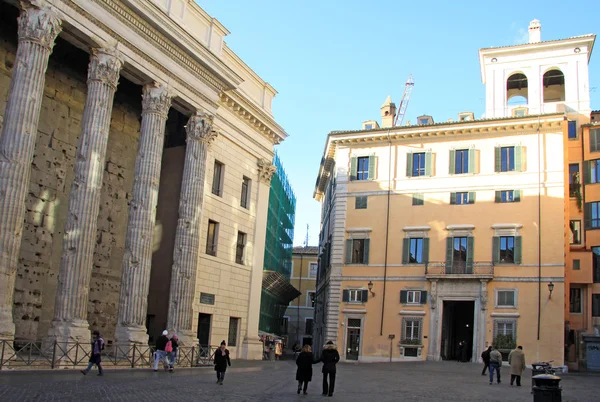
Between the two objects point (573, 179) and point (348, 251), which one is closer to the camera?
point (348, 251)

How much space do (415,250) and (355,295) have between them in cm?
487

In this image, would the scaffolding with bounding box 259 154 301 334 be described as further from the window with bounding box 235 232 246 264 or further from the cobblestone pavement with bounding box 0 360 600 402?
the cobblestone pavement with bounding box 0 360 600 402

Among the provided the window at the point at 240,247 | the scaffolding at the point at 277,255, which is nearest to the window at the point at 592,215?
the scaffolding at the point at 277,255

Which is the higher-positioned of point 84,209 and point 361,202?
point 361,202

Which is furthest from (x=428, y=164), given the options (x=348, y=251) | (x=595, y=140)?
(x=595, y=140)

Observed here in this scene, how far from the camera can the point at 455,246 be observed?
38.0 m

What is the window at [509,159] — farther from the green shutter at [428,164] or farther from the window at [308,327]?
the window at [308,327]

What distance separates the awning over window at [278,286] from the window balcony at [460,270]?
9.91 meters

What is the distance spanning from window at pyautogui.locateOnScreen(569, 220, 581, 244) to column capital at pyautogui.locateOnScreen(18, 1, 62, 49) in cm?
3587

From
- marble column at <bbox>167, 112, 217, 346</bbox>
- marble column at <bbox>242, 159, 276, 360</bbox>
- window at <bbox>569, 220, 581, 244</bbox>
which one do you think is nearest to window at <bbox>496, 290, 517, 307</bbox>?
window at <bbox>569, 220, 581, 244</bbox>

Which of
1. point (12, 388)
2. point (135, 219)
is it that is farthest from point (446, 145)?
point (12, 388)

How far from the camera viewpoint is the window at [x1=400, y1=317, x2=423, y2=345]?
37.7m

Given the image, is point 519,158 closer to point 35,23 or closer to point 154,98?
point 154,98

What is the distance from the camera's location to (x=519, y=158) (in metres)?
37.7
